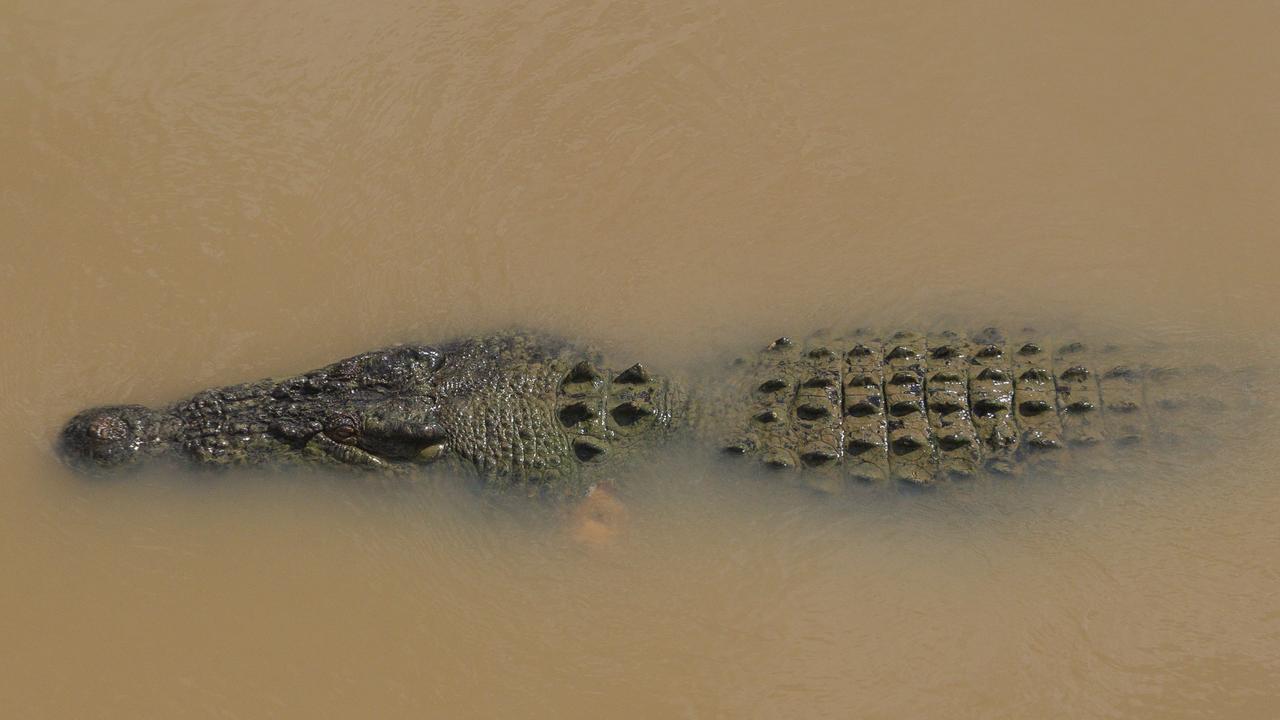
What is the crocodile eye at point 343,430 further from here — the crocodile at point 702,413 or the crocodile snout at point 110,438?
the crocodile snout at point 110,438

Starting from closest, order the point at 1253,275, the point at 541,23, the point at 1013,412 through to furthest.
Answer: the point at 1013,412 → the point at 1253,275 → the point at 541,23

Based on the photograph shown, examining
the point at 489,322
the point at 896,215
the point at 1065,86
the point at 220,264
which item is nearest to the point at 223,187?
the point at 220,264

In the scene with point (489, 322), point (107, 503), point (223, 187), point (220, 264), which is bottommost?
point (107, 503)

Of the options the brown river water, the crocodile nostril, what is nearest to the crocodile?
the crocodile nostril

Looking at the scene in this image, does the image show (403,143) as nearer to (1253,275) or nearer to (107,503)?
(107,503)

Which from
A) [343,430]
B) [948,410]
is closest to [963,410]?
[948,410]

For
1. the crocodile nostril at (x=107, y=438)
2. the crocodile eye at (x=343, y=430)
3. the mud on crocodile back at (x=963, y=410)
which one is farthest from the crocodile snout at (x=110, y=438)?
the mud on crocodile back at (x=963, y=410)

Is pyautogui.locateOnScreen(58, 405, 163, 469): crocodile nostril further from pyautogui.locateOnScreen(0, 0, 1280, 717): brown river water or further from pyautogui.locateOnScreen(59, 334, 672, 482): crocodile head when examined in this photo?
pyautogui.locateOnScreen(0, 0, 1280, 717): brown river water
